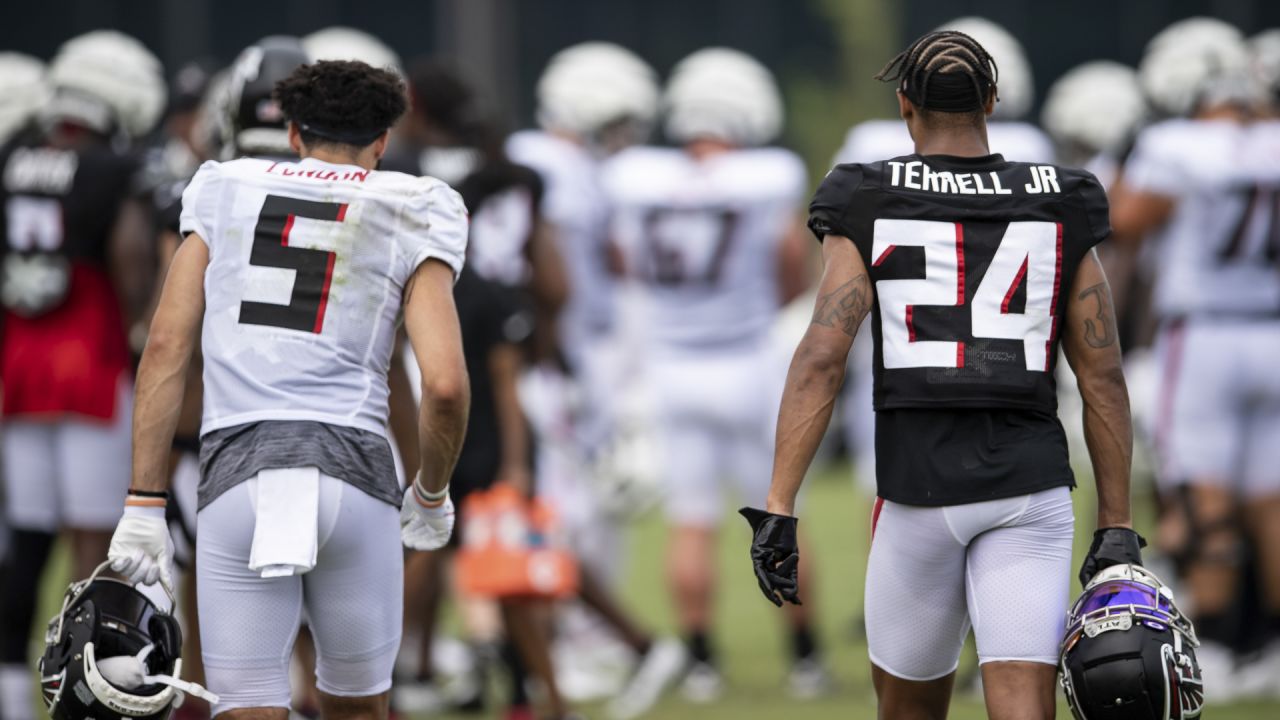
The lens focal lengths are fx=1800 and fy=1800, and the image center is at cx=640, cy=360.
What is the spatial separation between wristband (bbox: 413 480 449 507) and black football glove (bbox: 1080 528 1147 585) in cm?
163

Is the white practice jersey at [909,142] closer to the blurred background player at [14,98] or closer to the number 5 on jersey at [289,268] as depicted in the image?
the blurred background player at [14,98]

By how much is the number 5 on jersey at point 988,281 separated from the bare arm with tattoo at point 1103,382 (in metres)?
0.08

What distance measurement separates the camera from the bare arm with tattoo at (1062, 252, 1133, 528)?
451cm

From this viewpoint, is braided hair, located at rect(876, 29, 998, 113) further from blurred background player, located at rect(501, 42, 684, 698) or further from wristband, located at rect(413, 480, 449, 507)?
blurred background player, located at rect(501, 42, 684, 698)

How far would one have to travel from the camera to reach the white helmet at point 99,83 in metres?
7.04

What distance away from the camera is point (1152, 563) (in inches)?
385

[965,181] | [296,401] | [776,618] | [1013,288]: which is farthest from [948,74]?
[776,618]

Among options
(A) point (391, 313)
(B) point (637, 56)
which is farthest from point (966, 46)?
(B) point (637, 56)

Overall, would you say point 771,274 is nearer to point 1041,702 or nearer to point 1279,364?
point 1279,364

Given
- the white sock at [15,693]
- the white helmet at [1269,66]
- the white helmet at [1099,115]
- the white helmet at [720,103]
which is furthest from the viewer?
the white helmet at [1099,115]

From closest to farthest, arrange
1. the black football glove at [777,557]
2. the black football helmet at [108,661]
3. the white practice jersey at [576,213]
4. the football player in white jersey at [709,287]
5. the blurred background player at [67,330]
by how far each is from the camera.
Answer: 1. the black football helmet at [108,661]
2. the black football glove at [777,557]
3. the blurred background player at [67,330]
4. the football player in white jersey at [709,287]
5. the white practice jersey at [576,213]

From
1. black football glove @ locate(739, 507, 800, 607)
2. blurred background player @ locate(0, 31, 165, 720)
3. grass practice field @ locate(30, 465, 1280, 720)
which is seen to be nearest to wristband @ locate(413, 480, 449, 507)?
black football glove @ locate(739, 507, 800, 607)

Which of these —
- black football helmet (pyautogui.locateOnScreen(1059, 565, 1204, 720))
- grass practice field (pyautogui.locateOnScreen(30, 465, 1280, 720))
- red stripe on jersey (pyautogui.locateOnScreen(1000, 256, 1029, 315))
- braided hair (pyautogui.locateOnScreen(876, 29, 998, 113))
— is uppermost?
braided hair (pyautogui.locateOnScreen(876, 29, 998, 113))

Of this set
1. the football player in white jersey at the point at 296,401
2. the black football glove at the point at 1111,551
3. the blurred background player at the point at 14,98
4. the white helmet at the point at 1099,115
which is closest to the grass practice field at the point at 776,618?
the blurred background player at the point at 14,98
